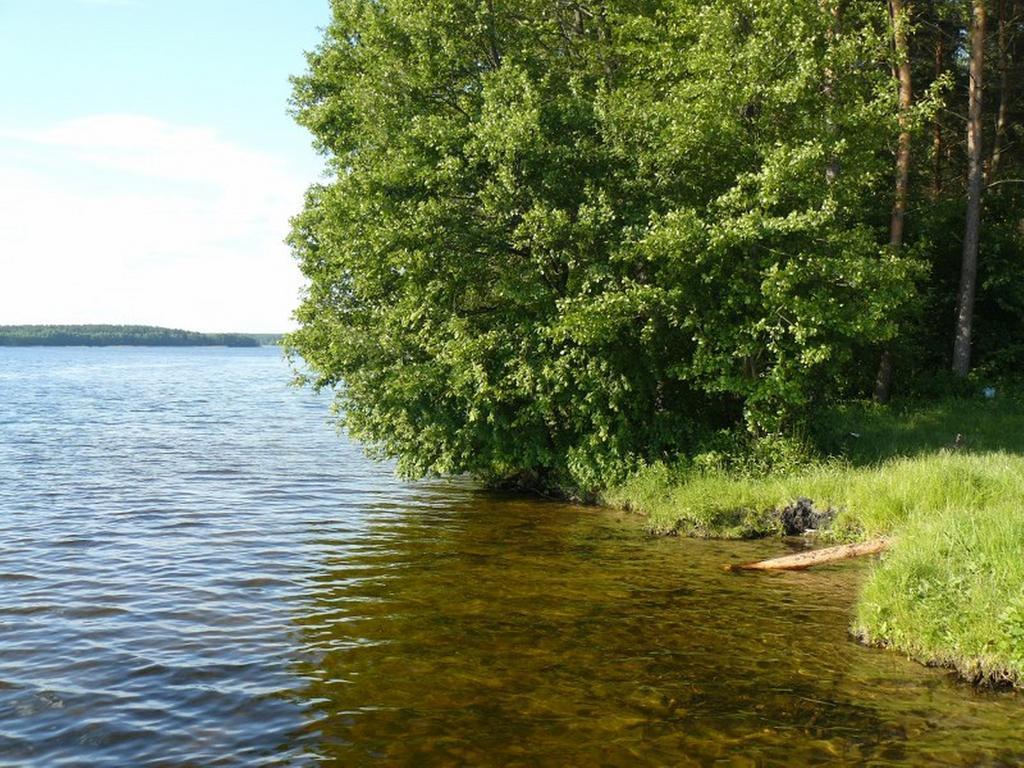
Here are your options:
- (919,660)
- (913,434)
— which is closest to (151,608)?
(919,660)

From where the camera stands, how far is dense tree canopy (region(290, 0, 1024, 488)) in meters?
19.8

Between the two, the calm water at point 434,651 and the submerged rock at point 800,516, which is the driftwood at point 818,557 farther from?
the submerged rock at point 800,516

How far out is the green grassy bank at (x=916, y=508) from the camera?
1029cm

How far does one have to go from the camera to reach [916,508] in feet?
51.5

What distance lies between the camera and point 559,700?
9875mm

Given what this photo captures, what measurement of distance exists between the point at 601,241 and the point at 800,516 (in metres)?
7.92

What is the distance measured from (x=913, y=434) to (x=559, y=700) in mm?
18014

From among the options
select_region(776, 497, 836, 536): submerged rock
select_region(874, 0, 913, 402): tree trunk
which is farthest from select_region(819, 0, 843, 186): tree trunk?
select_region(776, 497, 836, 536): submerged rock

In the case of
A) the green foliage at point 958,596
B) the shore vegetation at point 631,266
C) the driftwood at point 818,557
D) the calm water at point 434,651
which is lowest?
the calm water at point 434,651

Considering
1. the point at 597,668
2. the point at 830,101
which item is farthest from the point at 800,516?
the point at 830,101

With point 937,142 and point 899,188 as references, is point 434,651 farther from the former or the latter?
point 937,142

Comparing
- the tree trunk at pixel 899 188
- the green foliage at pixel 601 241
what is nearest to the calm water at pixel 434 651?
the green foliage at pixel 601 241

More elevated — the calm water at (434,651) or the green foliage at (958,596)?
the green foliage at (958,596)

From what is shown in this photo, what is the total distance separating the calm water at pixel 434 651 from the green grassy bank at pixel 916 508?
0.53 m
